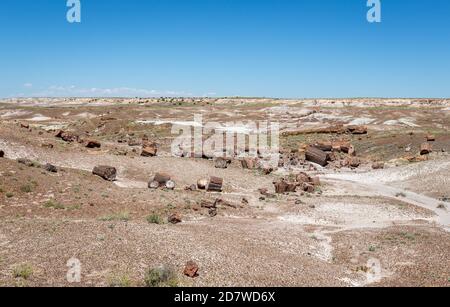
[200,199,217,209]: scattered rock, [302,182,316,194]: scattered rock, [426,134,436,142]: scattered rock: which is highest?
[426,134,436,142]: scattered rock

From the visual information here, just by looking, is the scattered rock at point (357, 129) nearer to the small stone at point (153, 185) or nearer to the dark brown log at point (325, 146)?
the dark brown log at point (325, 146)

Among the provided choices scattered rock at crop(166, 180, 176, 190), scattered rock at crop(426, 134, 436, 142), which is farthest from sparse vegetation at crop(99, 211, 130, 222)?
scattered rock at crop(426, 134, 436, 142)

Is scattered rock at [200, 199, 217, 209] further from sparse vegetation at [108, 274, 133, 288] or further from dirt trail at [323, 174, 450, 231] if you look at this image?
sparse vegetation at [108, 274, 133, 288]

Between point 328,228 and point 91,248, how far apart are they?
562 inches

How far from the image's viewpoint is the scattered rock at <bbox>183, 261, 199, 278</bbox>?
14859 mm

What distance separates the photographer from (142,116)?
319ft

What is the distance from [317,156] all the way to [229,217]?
26.9m

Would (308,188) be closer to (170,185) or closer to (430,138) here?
(170,185)

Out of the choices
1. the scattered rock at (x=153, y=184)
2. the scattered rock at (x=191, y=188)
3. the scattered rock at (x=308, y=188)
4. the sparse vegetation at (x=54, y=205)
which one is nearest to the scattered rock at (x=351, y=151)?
the scattered rock at (x=308, y=188)

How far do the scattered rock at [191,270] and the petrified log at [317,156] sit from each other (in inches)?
1501

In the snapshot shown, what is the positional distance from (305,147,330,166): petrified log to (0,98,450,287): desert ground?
283 mm

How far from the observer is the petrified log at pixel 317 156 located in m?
51.2

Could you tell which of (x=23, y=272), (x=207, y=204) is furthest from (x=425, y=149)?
(x=23, y=272)

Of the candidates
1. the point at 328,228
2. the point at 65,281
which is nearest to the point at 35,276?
the point at 65,281
